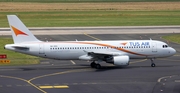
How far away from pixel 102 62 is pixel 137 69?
714cm

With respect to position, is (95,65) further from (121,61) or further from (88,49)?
(121,61)

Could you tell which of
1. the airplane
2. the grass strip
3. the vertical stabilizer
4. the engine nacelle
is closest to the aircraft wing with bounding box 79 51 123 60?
the airplane

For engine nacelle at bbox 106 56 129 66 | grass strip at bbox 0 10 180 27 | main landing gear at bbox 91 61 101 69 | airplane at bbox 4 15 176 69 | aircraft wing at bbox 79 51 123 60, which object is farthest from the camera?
grass strip at bbox 0 10 180 27

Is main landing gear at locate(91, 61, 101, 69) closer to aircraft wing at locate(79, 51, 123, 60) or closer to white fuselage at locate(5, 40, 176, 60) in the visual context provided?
aircraft wing at locate(79, 51, 123, 60)

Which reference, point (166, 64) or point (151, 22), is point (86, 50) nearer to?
point (166, 64)

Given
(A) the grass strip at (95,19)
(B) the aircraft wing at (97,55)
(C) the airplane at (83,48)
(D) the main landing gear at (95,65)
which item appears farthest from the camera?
(A) the grass strip at (95,19)

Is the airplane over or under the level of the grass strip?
under

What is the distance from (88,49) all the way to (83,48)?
64cm

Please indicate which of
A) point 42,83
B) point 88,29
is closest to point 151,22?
point 88,29

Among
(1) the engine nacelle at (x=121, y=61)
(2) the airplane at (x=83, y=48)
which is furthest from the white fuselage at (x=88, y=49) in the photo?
(1) the engine nacelle at (x=121, y=61)

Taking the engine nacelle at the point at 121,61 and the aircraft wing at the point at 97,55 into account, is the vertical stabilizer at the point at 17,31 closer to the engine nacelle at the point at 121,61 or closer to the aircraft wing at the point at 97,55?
the aircraft wing at the point at 97,55

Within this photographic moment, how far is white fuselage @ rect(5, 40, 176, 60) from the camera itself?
180 ft

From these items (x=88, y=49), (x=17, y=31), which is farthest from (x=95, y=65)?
(x=17, y=31)

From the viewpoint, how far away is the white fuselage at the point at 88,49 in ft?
180
